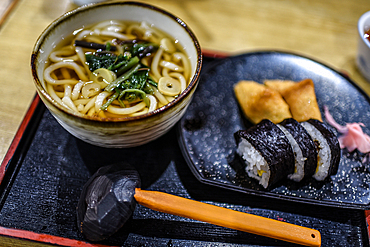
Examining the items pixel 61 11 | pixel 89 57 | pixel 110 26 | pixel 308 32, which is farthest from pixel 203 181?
pixel 61 11

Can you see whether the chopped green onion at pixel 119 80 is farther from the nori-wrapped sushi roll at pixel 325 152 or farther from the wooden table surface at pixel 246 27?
the nori-wrapped sushi roll at pixel 325 152

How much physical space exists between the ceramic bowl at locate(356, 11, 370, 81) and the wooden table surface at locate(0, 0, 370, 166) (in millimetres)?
78

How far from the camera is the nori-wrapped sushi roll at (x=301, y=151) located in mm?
1521

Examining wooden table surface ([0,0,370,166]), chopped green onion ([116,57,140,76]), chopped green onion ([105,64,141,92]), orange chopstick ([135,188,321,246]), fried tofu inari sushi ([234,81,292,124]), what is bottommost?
orange chopstick ([135,188,321,246])

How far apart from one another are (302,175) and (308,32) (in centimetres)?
167

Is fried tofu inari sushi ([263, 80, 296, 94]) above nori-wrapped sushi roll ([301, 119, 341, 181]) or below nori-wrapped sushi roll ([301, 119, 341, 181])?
above

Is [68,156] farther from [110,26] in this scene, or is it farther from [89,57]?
[110,26]

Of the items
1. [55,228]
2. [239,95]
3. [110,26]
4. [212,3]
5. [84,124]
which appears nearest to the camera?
[84,124]

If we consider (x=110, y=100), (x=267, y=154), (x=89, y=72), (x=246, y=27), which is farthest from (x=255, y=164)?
(x=246, y=27)

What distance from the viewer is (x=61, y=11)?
261cm

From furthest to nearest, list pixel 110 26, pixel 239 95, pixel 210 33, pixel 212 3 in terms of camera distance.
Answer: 1. pixel 212 3
2. pixel 210 33
3. pixel 239 95
4. pixel 110 26

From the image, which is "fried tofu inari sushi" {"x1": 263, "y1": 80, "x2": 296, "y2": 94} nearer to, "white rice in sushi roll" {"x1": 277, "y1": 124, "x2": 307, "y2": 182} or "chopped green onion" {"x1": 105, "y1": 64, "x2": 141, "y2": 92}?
"white rice in sushi roll" {"x1": 277, "y1": 124, "x2": 307, "y2": 182}

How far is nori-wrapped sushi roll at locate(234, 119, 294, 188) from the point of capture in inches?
57.9

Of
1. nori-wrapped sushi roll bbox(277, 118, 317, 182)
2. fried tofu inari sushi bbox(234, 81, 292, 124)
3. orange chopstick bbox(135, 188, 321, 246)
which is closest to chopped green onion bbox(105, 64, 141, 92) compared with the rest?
orange chopstick bbox(135, 188, 321, 246)
